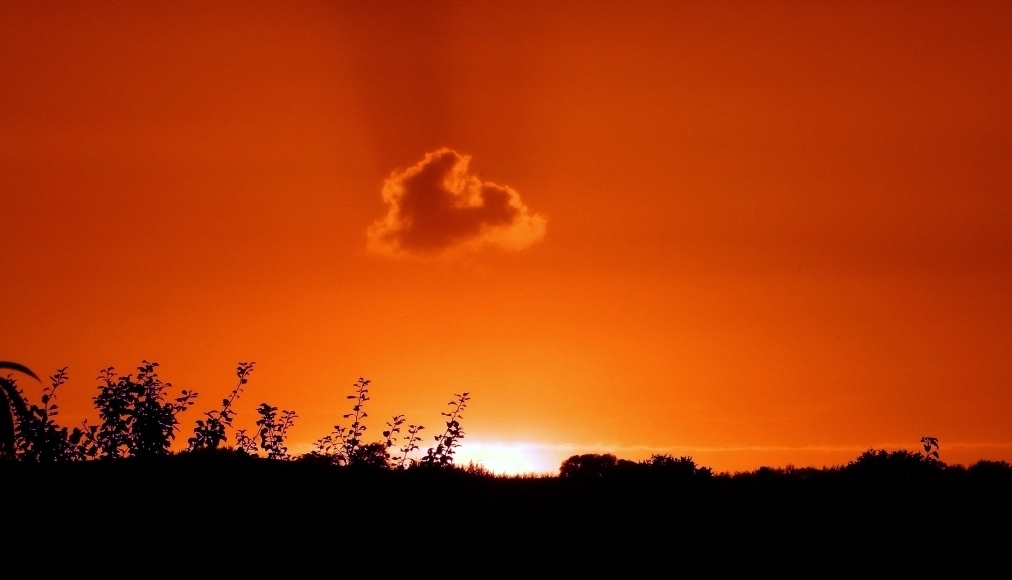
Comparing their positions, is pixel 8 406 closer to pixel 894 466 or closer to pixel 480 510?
pixel 480 510

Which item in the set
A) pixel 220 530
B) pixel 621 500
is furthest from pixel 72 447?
pixel 621 500

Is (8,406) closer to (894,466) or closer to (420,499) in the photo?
(420,499)

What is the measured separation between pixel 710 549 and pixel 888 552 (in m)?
3.78

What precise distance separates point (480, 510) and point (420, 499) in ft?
4.41

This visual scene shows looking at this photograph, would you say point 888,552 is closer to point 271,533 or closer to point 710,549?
point 710,549

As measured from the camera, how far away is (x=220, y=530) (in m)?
21.7

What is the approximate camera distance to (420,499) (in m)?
24.2

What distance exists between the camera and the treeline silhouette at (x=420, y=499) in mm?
22016

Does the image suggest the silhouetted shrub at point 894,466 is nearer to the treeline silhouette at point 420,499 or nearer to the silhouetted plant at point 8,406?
the treeline silhouette at point 420,499

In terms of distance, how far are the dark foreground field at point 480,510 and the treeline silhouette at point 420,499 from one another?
0.05 m

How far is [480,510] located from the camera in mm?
24000

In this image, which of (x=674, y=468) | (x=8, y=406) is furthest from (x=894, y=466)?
(x=8, y=406)

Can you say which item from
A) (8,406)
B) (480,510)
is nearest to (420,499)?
(480,510)

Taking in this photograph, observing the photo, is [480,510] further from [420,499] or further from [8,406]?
[8,406]
